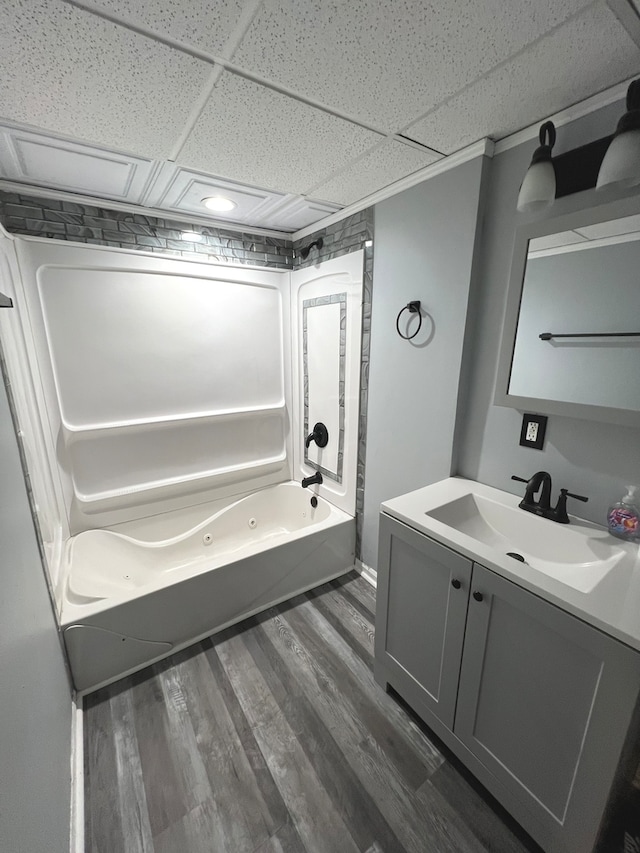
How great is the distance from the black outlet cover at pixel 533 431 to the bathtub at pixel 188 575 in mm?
1279

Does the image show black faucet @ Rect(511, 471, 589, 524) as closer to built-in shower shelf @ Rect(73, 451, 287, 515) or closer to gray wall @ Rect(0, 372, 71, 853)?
gray wall @ Rect(0, 372, 71, 853)

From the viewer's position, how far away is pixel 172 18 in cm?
82

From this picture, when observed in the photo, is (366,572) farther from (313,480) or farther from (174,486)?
(174,486)

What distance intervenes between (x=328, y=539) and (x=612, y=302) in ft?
6.16

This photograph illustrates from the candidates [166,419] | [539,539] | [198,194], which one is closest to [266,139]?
[198,194]

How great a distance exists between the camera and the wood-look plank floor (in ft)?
3.75

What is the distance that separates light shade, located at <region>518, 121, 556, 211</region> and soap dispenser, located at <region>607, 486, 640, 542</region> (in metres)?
1.02

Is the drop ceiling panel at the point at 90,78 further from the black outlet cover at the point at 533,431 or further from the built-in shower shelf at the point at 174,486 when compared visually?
the built-in shower shelf at the point at 174,486

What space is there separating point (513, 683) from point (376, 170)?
2.08 metres

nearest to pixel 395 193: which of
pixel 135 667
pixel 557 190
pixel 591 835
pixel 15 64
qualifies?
pixel 557 190

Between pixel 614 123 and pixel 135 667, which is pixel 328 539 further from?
Result: pixel 614 123

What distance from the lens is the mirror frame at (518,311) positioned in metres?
1.13

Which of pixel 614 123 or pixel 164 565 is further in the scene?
pixel 164 565

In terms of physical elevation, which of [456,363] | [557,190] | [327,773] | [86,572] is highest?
[557,190]
